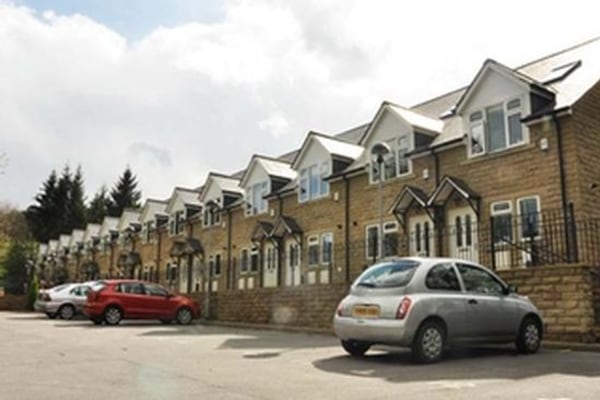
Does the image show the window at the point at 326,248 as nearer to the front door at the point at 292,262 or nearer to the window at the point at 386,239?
the front door at the point at 292,262

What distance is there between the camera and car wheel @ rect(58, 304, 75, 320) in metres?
26.1

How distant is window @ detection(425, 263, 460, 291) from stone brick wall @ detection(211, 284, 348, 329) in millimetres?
7440

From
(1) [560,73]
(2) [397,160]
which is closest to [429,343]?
(1) [560,73]

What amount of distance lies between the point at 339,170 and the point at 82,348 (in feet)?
48.1

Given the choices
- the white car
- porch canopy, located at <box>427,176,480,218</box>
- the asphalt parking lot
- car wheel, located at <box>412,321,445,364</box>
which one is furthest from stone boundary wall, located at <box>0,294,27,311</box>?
car wheel, located at <box>412,321,445,364</box>

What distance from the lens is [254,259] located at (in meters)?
29.9

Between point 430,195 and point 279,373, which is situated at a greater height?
point 430,195

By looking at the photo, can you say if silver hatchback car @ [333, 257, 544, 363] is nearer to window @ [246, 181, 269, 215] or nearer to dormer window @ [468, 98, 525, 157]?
dormer window @ [468, 98, 525, 157]

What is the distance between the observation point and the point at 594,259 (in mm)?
14508

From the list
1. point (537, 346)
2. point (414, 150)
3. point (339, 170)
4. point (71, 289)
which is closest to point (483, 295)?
point (537, 346)

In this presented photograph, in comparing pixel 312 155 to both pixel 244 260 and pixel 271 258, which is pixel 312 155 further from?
pixel 244 260

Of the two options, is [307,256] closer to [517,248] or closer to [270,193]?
[270,193]

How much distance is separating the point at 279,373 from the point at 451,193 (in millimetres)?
12414

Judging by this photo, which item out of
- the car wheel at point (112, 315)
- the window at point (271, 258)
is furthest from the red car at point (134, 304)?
the window at point (271, 258)
